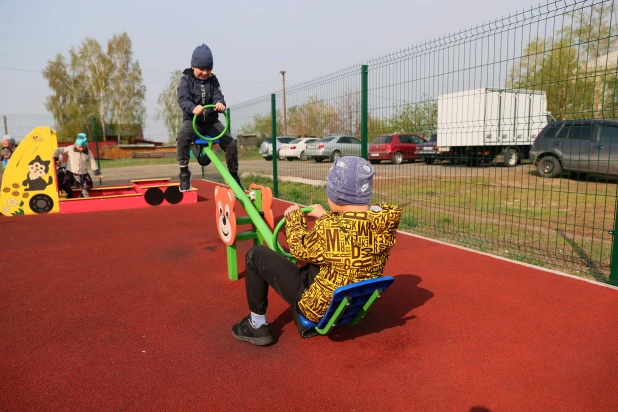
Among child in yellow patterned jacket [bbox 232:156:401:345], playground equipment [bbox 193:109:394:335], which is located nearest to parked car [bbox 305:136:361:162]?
playground equipment [bbox 193:109:394:335]

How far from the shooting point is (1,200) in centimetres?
858

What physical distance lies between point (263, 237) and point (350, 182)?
1389 millimetres

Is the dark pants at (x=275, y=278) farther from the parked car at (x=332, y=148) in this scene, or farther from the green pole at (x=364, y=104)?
the parked car at (x=332, y=148)

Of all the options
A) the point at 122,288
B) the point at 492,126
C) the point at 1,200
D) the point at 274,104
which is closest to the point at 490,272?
the point at 492,126

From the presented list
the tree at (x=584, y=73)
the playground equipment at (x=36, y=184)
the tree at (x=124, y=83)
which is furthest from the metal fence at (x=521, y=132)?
the tree at (x=124, y=83)

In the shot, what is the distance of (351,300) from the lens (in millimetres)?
2564

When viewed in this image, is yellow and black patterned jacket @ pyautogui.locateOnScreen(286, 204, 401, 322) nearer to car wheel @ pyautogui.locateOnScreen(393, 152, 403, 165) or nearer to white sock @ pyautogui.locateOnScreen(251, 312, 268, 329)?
white sock @ pyautogui.locateOnScreen(251, 312, 268, 329)

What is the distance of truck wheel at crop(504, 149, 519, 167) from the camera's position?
6.09m

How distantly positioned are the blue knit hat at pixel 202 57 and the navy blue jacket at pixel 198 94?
17 centimetres

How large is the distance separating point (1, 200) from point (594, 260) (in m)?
10.1

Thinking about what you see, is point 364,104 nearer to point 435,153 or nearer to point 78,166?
point 435,153

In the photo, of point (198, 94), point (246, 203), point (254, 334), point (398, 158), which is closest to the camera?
point (254, 334)

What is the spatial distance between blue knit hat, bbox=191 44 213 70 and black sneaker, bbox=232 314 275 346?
11.1ft

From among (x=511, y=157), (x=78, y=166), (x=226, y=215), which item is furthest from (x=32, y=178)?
(x=511, y=157)
